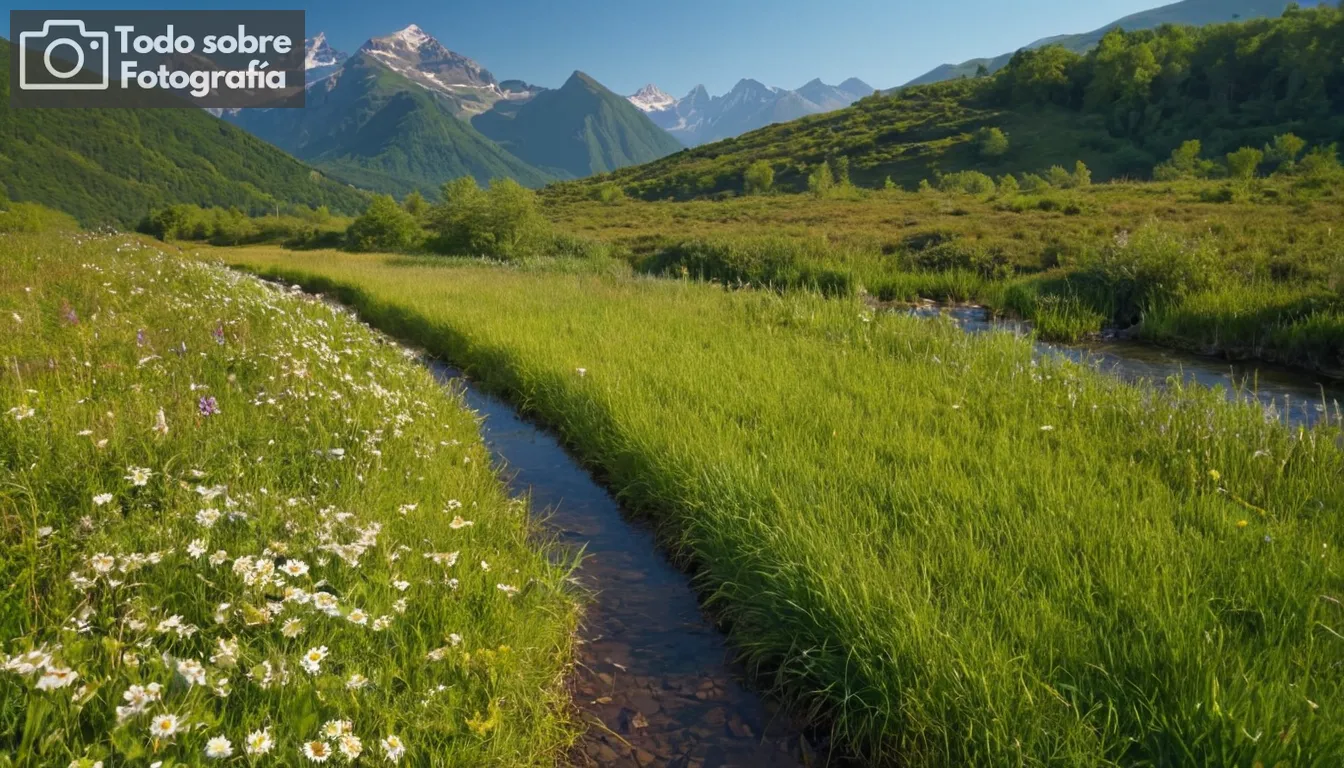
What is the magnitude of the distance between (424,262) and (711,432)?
103 ft

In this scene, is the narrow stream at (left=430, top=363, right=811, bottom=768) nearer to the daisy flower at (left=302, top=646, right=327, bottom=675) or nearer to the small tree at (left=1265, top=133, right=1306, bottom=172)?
the daisy flower at (left=302, top=646, right=327, bottom=675)

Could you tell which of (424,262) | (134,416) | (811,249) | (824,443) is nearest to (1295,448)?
(824,443)

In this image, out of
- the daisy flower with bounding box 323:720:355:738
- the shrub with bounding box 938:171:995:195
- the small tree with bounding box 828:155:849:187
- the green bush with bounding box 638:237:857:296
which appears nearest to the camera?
the daisy flower with bounding box 323:720:355:738

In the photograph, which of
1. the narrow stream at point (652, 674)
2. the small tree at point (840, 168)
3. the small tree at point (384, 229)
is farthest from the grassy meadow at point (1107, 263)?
the small tree at point (840, 168)

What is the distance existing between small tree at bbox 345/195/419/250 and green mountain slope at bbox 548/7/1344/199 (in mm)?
55670

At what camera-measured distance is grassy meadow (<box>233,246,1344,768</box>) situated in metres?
3.21

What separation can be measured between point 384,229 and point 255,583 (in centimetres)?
7050

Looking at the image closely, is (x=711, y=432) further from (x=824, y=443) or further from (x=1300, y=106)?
(x=1300, y=106)

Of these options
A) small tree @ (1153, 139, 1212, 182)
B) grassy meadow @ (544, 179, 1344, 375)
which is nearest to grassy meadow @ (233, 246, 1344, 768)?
grassy meadow @ (544, 179, 1344, 375)

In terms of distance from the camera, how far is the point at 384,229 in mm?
67062

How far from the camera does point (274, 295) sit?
1373 centimetres

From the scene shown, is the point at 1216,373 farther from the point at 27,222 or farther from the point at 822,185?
the point at 822,185

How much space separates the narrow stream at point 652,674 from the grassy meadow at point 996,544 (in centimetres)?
23

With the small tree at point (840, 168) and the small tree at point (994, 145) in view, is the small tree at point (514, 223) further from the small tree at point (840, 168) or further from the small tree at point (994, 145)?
the small tree at point (994, 145)
